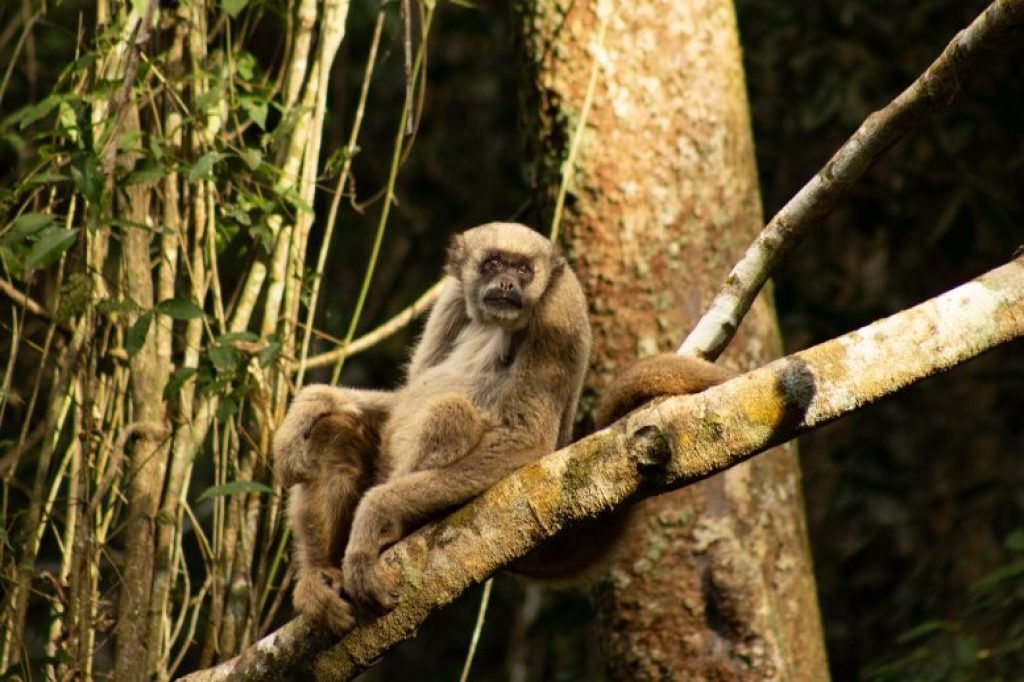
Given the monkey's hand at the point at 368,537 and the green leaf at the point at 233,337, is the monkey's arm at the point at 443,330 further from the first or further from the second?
the monkey's hand at the point at 368,537

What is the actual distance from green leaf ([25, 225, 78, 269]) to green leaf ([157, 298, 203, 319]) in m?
0.37

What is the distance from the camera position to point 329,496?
4.74m

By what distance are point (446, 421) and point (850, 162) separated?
151 cm

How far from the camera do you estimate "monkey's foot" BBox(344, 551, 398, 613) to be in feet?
12.8

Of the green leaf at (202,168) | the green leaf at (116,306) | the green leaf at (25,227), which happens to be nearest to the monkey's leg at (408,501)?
the green leaf at (116,306)

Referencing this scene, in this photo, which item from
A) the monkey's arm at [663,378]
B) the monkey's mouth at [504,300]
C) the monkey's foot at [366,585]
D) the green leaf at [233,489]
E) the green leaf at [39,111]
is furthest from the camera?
the monkey's mouth at [504,300]

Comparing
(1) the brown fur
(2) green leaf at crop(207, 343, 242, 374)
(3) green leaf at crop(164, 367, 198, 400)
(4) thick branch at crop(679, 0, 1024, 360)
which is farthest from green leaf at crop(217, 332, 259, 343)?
(4) thick branch at crop(679, 0, 1024, 360)

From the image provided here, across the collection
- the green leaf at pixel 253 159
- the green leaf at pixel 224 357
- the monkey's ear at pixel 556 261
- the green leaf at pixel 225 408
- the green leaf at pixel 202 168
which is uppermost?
the monkey's ear at pixel 556 261

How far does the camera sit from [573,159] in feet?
19.9

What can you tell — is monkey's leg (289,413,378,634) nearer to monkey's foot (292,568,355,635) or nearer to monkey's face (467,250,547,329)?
monkey's foot (292,568,355,635)

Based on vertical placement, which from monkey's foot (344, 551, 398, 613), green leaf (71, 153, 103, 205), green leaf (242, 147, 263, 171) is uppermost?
green leaf (242, 147, 263, 171)

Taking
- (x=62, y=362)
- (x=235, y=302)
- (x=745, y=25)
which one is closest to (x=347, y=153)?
(x=235, y=302)

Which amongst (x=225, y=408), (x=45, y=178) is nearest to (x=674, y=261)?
(x=225, y=408)

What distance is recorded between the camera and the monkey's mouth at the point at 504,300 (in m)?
4.94
